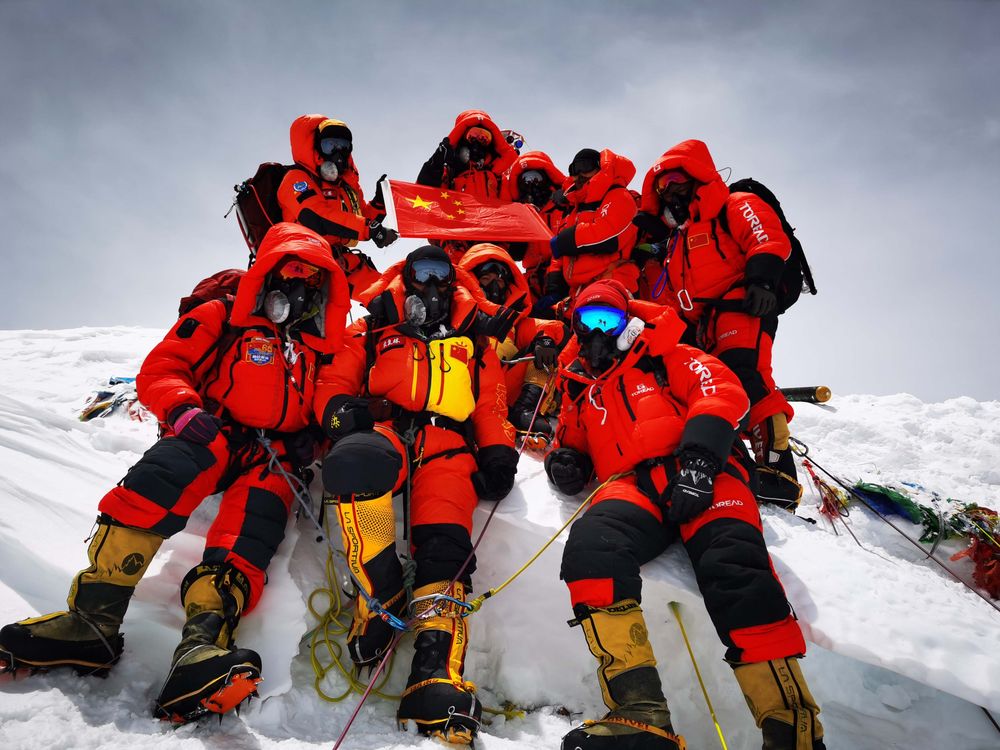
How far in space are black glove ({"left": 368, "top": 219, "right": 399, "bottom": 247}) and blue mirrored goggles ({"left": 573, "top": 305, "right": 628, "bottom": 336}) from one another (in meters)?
2.86

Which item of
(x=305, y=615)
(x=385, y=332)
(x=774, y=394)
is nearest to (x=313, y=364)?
(x=385, y=332)

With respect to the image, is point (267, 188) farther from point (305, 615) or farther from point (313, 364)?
point (305, 615)

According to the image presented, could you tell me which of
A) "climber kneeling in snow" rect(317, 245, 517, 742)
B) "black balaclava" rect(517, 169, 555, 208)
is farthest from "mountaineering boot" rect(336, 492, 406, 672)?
"black balaclava" rect(517, 169, 555, 208)

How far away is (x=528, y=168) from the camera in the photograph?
6.18 meters

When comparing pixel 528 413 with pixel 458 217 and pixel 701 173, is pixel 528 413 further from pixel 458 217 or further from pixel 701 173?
pixel 458 217

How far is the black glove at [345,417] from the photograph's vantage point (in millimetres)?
2688

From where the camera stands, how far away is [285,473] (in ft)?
8.71

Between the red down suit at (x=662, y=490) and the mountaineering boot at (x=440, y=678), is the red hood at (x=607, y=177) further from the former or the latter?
the mountaineering boot at (x=440, y=678)

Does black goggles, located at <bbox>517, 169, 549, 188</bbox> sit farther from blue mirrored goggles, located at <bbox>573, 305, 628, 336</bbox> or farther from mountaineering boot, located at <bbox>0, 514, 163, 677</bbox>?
mountaineering boot, located at <bbox>0, 514, 163, 677</bbox>

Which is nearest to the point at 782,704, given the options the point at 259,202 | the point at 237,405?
the point at 237,405

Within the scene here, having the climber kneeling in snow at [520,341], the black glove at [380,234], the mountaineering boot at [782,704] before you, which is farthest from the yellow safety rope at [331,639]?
the black glove at [380,234]

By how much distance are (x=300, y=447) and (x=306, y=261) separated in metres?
1.05

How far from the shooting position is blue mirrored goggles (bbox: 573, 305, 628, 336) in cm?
288

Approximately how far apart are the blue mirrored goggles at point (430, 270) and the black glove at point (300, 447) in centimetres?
112
